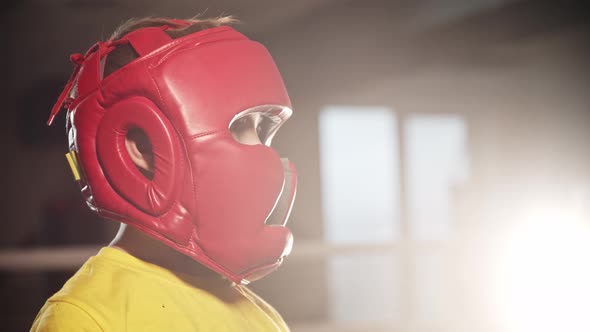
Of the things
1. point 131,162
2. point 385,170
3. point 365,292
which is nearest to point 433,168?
point 385,170

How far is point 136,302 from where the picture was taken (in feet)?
2.52

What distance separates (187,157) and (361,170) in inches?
136

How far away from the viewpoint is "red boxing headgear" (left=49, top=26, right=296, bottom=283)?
2.55 ft

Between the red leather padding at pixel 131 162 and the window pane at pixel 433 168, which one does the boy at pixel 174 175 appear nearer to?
the red leather padding at pixel 131 162

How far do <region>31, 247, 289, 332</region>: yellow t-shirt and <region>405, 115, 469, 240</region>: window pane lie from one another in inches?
135

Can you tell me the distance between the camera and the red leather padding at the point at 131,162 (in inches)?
30.4

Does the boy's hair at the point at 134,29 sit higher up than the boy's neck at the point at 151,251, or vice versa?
the boy's hair at the point at 134,29

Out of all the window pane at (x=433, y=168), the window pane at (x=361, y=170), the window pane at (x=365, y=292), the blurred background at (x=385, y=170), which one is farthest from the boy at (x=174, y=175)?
the window pane at (x=433, y=168)

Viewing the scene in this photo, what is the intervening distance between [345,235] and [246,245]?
3.07 meters

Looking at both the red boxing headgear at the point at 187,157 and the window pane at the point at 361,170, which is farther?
the window pane at the point at 361,170

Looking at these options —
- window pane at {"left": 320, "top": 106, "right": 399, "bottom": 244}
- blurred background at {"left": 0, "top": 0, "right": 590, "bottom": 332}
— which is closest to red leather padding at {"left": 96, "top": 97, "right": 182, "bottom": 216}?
blurred background at {"left": 0, "top": 0, "right": 590, "bottom": 332}

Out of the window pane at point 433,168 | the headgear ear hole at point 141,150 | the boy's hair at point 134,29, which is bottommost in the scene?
the window pane at point 433,168

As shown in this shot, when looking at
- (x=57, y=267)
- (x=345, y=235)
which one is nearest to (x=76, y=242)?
(x=57, y=267)

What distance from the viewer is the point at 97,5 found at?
317 cm
